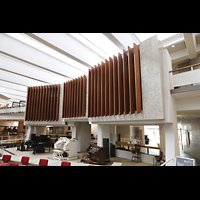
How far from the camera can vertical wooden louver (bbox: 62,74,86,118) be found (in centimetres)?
1242

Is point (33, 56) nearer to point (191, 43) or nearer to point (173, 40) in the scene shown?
point (173, 40)

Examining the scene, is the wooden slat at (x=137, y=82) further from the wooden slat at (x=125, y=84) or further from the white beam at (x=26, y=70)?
the white beam at (x=26, y=70)

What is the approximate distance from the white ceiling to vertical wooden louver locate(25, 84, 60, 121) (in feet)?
7.71

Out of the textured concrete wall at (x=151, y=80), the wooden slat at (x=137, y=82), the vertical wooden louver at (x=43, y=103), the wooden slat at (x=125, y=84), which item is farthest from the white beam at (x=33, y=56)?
the textured concrete wall at (x=151, y=80)

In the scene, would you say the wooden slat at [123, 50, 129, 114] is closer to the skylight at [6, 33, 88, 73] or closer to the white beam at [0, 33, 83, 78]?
the skylight at [6, 33, 88, 73]

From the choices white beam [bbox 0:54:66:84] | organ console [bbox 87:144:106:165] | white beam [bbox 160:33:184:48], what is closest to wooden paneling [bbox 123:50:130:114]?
organ console [bbox 87:144:106:165]

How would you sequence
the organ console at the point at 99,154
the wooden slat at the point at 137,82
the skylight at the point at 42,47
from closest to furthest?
the wooden slat at the point at 137,82 < the skylight at the point at 42,47 < the organ console at the point at 99,154

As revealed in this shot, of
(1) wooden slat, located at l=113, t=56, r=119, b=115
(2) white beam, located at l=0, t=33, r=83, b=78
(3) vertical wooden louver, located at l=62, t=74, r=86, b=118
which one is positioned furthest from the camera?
(3) vertical wooden louver, located at l=62, t=74, r=86, b=118

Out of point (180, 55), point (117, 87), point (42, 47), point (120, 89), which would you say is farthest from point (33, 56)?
point (180, 55)

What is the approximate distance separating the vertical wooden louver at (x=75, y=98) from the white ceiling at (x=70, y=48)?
4.96 ft

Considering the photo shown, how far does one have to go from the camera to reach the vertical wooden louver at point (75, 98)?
A: 40.8ft

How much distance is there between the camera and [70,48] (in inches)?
400

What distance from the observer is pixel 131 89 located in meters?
→ 8.25
